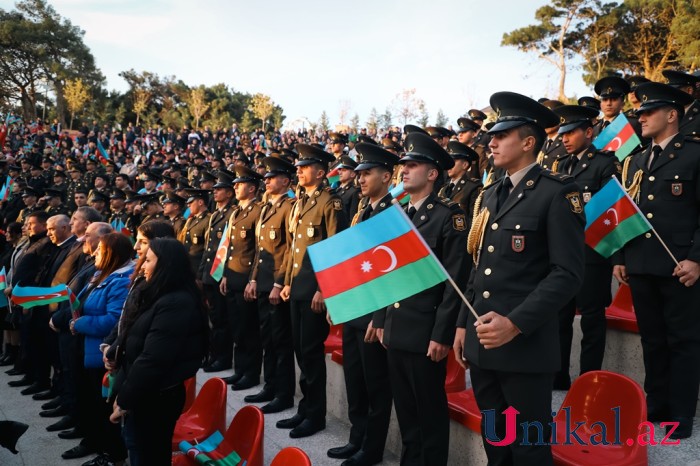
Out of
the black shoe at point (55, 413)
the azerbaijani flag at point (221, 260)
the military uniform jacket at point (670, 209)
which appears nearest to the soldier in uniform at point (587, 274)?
the military uniform jacket at point (670, 209)

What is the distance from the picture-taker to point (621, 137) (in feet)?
18.1

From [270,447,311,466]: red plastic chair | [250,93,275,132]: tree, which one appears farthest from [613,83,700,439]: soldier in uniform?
[250,93,275,132]: tree

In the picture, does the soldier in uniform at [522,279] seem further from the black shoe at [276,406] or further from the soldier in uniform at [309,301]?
the black shoe at [276,406]

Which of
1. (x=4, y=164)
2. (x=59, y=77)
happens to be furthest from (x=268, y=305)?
(x=59, y=77)

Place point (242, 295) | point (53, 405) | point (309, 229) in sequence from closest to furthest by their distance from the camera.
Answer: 1. point (309, 229)
2. point (53, 405)
3. point (242, 295)

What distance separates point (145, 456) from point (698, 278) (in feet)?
12.4

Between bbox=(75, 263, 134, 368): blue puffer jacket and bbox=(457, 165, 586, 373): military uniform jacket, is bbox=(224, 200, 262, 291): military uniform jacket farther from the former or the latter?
bbox=(457, 165, 586, 373): military uniform jacket

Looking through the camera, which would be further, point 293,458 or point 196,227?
point 196,227

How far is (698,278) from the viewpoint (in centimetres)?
365

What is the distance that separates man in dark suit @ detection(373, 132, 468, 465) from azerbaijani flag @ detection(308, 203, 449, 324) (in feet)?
1.56

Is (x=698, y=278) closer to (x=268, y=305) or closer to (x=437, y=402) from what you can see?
(x=437, y=402)

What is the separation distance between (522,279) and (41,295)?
15.3 ft

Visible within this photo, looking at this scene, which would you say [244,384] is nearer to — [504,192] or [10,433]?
[10,433]

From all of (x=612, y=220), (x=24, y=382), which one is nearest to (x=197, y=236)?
(x=24, y=382)
